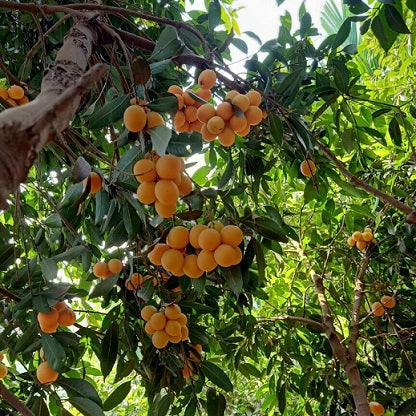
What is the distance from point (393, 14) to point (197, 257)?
67 centimetres

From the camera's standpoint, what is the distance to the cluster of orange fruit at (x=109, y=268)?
49.0 inches

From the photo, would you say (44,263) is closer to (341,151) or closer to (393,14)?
(393,14)

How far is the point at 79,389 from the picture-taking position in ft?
3.42

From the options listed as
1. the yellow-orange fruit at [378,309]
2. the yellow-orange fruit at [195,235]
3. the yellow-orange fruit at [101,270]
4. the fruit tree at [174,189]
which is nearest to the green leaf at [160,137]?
the fruit tree at [174,189]

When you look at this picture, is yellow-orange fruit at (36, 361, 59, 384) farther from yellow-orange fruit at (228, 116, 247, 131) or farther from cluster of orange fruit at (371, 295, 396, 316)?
cluster of orange fruit at (371, 295, 396, 316)

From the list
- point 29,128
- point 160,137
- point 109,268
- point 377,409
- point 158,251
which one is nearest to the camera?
point 29,128

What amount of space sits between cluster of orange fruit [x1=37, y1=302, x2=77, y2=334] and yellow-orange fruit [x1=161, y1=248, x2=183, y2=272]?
32 cm

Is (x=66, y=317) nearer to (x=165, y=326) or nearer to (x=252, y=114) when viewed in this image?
(x=165, y=326)

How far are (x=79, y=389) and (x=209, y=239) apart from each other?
506mm

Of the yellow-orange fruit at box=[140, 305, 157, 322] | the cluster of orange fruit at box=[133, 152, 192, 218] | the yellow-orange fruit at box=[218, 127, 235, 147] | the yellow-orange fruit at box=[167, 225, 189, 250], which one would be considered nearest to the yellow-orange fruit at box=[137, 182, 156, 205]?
the cluster of orange fruit at box=[133, 152, 192, 218]

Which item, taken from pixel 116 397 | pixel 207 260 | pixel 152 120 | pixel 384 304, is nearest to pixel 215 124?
pixel 152 120

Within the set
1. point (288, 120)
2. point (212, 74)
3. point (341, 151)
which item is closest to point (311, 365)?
point (341, 151)

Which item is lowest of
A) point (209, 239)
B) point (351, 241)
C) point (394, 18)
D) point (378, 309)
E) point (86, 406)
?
point (378, 309)

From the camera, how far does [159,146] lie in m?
0.71
